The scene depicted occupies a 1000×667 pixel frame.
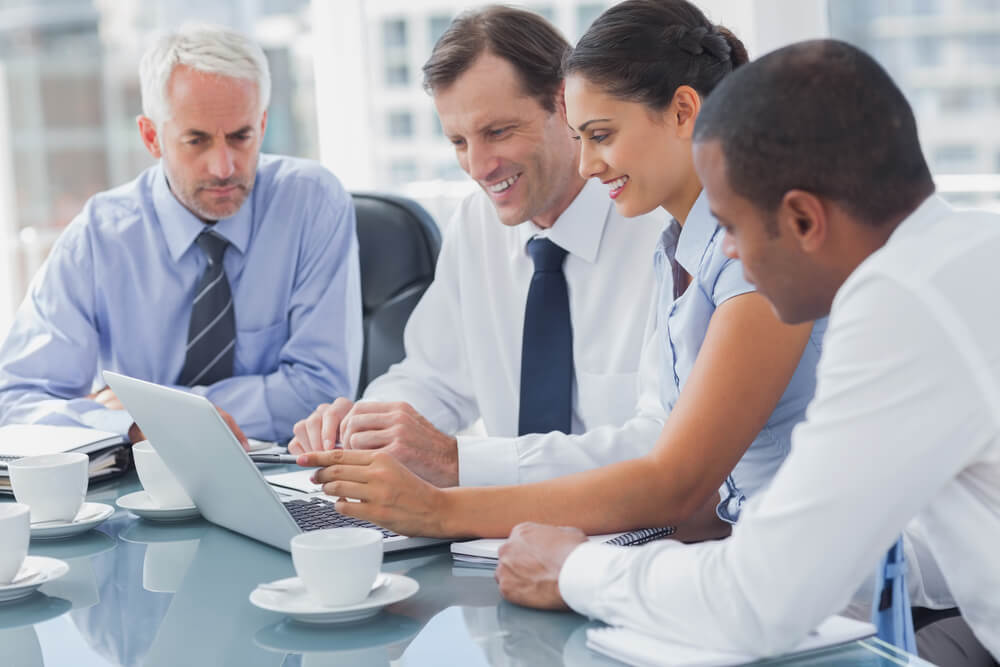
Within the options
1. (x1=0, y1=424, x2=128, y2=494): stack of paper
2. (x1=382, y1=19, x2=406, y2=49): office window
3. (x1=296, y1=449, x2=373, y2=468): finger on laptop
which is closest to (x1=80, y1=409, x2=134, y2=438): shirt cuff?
(x1=0, y1=424, x2=128, y2=494): stack of paper

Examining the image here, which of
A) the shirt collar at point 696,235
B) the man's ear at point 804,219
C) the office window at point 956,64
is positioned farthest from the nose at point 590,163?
the office window at point 956,64

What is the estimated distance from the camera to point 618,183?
1540 mm

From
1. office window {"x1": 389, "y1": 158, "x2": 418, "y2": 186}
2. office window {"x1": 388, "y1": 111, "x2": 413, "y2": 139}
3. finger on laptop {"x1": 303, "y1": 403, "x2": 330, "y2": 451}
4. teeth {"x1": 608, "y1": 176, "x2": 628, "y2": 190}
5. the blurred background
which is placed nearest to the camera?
teeth {"x1": 608, "y1": 176, "x2": 628, "y2": 190}

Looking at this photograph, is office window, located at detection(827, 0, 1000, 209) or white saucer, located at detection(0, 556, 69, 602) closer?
white saucer, located at detection(0, 556, 69, 602)

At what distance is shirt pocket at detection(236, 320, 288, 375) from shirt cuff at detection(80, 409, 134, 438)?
48 centimetres

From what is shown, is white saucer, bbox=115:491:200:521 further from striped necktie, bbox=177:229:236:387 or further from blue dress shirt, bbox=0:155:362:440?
striped necktie, bbox=177:229:236:387

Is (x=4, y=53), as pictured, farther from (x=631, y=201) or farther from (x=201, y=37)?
(x=631, y=201)

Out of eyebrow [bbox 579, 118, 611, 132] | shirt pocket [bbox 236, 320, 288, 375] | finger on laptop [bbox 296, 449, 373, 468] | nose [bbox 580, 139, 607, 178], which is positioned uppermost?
eyebrow [bbox 579, 118, 611, 132]

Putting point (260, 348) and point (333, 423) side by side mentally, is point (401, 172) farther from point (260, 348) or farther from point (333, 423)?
point (333, 423)

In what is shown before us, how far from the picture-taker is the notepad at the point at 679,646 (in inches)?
33.0

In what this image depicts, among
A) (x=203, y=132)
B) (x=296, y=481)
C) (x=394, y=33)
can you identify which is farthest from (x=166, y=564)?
(x=394, y=33)

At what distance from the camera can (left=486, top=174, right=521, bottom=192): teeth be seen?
6.47ft

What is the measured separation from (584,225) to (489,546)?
0.92 metres

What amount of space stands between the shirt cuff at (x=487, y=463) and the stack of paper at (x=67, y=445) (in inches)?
22.1
